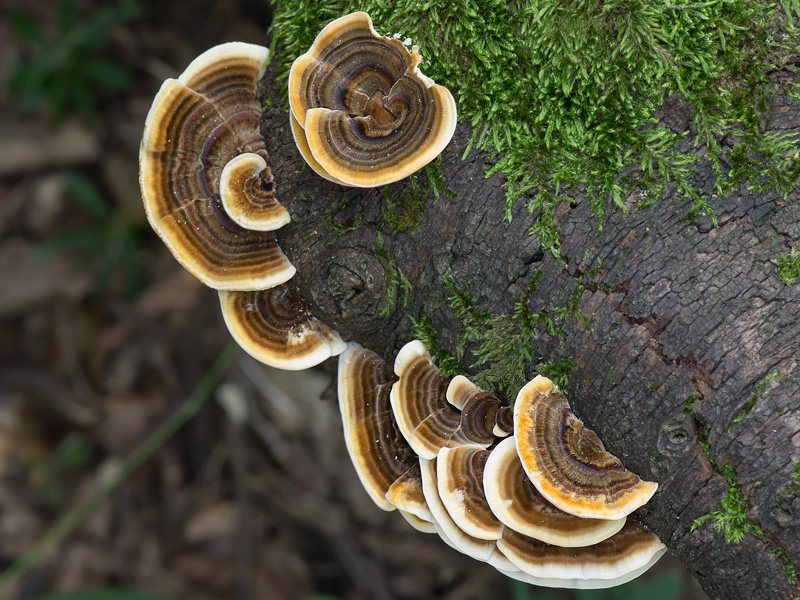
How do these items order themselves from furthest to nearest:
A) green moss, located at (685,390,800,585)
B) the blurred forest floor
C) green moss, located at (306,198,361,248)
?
the blurred forest floor
green moss, located at (306,198,361,248)
green moss, located at (685,390,800,585)

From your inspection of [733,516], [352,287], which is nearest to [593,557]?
[733,516]

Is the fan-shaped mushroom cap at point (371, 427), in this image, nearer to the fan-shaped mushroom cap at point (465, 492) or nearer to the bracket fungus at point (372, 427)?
the bracket fungus at point (372, 427)

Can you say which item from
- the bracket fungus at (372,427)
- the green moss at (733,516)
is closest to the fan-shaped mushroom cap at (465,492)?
the bracket fungus at (372,427)

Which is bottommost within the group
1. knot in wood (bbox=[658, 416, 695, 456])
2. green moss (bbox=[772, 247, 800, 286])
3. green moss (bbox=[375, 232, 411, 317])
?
knot in wood (bbox=[658, 416, 695, 456])

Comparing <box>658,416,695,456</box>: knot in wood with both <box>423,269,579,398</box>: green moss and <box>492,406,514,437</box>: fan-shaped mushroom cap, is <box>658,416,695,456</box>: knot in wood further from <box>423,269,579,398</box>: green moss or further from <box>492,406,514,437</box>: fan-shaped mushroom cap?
<box>492,406,514,437</box>: fan-shaped mushroom cap

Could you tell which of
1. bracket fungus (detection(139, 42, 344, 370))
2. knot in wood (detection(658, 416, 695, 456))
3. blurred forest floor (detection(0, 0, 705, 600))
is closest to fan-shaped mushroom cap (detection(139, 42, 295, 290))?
bracket fungus (detection(139, 42, 344, 370))

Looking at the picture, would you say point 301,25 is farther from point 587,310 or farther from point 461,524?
point 461,524
